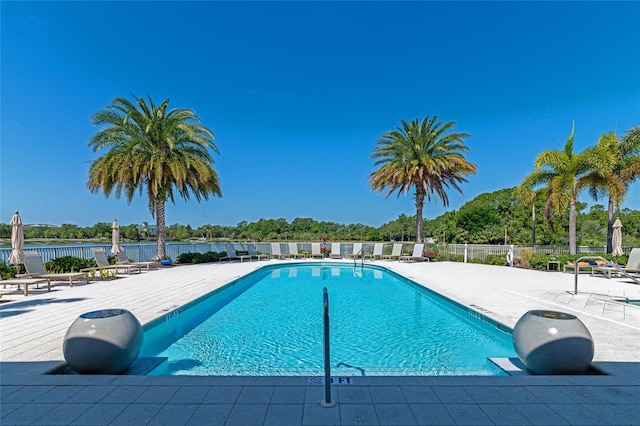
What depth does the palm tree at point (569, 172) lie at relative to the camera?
43.5 feet

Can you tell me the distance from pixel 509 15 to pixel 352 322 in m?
14.6

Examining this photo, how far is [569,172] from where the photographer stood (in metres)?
13.6

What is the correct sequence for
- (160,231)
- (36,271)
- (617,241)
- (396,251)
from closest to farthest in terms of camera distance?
(36,271) → (617,241) → (160,231) → (396,251)

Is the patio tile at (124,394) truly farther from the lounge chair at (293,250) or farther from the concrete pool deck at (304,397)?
the lounge chair at (293,250)

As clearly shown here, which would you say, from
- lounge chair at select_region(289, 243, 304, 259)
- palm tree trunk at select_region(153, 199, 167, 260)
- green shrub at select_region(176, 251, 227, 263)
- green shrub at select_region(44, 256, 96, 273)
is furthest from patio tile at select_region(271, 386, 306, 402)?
lounge chair at select_region(289, 243, 304, 259)

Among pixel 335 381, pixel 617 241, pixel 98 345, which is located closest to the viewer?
pixel 335 381

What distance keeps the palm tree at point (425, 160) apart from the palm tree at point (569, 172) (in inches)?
149

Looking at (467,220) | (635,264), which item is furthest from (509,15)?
(467,220)

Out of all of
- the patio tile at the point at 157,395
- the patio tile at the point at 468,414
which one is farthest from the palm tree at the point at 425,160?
the patio tile at the point at 157,395

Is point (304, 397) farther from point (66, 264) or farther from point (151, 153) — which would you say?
point (151, 153)

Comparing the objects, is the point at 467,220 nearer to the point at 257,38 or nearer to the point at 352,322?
the point at 257,38

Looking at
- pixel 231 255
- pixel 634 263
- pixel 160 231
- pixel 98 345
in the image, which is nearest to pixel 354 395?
pixel 98 345

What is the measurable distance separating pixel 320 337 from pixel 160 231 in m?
11.4

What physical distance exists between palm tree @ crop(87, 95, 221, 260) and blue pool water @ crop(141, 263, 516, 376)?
277 inches
